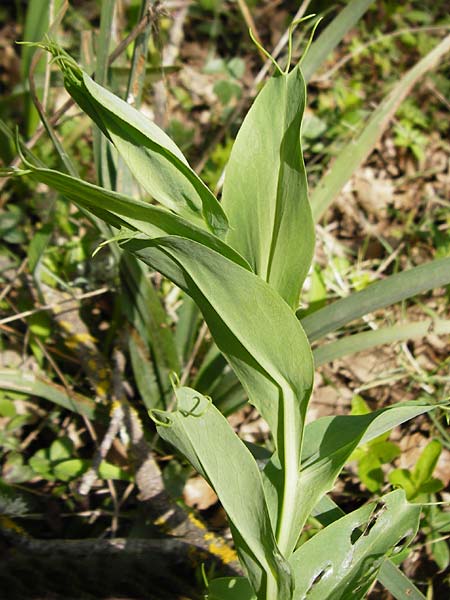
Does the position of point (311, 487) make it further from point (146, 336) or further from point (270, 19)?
point (270, 19)

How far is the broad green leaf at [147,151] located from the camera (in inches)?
23.4

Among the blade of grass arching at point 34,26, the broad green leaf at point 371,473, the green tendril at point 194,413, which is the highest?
the blade of grass arching at point 34,26

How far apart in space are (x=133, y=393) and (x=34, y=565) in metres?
0.36

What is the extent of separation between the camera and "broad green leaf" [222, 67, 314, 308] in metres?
0.65

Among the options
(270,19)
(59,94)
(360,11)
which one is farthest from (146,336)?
(270,19)

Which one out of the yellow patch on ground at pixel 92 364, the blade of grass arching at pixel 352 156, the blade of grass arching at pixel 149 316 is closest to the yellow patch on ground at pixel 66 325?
Result: the yellow patch on ground at pixel 92 364

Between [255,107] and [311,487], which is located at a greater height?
[255,107]

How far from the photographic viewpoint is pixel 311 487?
2.27 feet

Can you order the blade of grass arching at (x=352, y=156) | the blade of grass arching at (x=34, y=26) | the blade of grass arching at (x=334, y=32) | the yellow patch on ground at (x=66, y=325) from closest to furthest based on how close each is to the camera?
the blade of grass arching at (x=334, y=32), the blade of grass arching at (x=352, y=156), the yellow patch on ground at (x=66, y=325), the blade of grass arching at (x=34, y=26)

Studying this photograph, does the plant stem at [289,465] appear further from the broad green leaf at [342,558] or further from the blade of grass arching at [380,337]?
the blade of grass arching at [380,337]

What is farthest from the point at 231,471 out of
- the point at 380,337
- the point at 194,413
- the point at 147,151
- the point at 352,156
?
the point at 352,156

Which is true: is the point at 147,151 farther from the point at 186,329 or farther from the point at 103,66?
the point at 186,329

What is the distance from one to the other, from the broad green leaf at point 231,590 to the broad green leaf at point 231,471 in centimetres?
9

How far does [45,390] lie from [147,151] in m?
0.65
